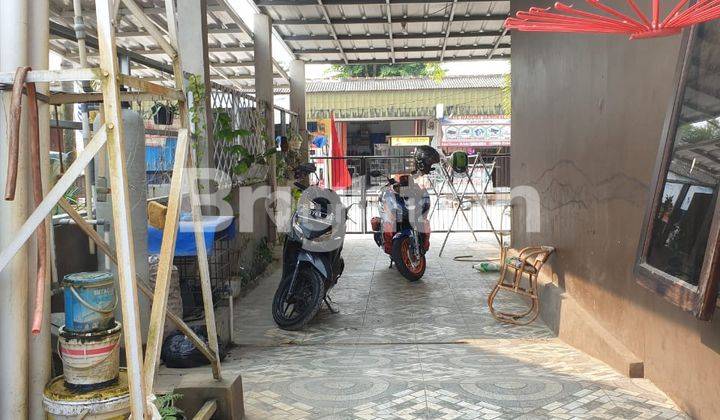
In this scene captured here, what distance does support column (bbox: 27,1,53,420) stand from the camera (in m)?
2.58

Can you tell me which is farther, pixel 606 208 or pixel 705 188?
pixel 606 208

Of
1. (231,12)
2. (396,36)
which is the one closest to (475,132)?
(396,36)

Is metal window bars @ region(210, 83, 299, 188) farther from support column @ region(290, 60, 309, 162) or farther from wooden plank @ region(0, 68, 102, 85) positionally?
wooden plank @ region(0, 68, 102, 85)

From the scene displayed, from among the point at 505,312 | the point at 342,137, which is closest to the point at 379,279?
the point at 505,312

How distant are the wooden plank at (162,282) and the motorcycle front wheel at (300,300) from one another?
3.19m

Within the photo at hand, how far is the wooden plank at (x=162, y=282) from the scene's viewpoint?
2.56m

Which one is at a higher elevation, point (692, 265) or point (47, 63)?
point (47, 63)

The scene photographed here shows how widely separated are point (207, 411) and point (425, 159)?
6370 millimetres

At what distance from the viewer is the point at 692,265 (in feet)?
9.80

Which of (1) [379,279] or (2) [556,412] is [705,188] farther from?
(1) [379,279]

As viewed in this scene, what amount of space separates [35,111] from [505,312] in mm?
5065

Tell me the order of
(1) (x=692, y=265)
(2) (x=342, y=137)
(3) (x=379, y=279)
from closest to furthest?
(1) (x=692, y=265) < (3) (x=379, y=279) < (2) (x=342, y=137)

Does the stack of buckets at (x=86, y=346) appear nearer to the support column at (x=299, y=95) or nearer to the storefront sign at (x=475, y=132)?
the support column at (x=299, y=95)

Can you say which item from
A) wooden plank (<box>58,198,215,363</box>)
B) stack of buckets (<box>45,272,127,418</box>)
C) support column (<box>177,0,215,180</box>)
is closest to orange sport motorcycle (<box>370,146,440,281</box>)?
support column (<box>177,0,215,180</box>)
